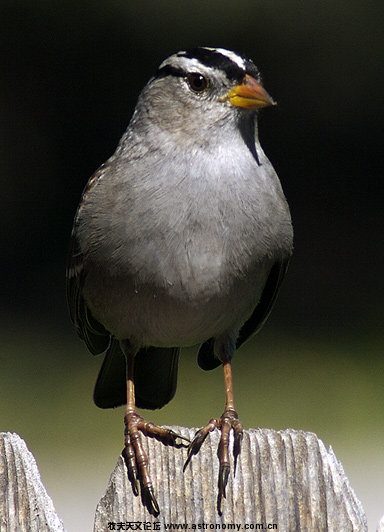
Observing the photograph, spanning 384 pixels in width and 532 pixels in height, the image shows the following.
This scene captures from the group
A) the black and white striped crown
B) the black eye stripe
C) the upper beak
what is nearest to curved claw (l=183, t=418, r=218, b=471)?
the upper beak

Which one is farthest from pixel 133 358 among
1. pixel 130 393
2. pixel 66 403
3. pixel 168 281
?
pixel 66 403

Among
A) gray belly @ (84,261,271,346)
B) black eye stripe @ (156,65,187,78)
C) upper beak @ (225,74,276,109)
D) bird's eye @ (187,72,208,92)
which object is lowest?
gray belly @ (84,261,271,346)

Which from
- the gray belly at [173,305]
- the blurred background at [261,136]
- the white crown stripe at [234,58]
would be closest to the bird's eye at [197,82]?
the white crown stripe at [234,58]

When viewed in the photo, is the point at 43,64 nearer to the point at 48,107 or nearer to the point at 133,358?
the point at 48,107

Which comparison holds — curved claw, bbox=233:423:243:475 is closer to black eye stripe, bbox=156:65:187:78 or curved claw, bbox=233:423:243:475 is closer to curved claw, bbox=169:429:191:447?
curved claw, bbox=169:429:191:447

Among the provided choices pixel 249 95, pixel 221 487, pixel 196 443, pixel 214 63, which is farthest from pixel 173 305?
pixel 221 487

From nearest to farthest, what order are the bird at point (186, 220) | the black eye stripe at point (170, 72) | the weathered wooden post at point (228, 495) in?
the weathered wooden post at point (228, 495), the bird at point (186, 220), the black eye stripe at point (170, 72)

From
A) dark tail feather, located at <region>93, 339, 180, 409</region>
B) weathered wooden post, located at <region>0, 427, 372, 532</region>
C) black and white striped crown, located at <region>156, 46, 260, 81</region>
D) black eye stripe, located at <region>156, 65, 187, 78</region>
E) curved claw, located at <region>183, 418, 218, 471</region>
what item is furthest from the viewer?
dark tail feather, located at <region>93, 339, 180, 409</region>

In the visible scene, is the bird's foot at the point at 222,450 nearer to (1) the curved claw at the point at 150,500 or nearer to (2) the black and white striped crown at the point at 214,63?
(1) the curved claw at the point at 150,500

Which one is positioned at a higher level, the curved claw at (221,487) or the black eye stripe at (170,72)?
the black eye stripe at (170,72)

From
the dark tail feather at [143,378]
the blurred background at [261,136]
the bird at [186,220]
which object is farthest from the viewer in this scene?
the blurred background at [261,136]
